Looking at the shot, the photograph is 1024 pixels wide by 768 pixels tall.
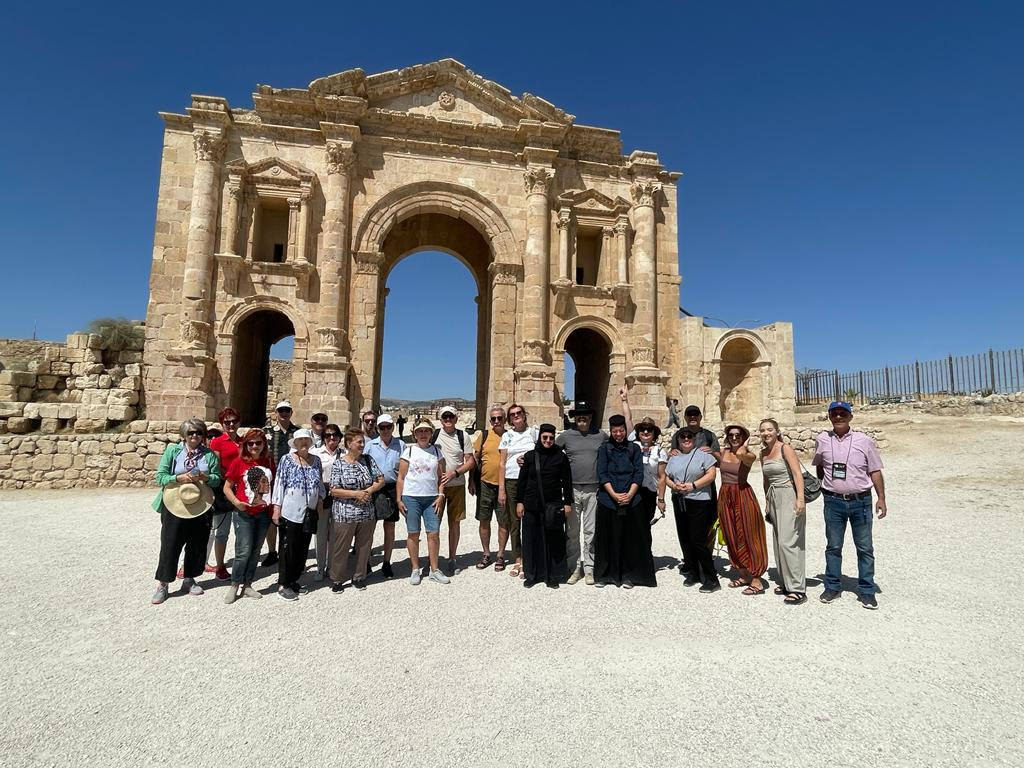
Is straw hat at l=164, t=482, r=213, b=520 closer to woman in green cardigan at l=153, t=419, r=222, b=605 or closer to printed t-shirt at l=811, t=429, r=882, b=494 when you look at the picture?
woman in green cardigan at l=153, t=419, r=222, b=605

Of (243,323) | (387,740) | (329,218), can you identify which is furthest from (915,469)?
(243,323)

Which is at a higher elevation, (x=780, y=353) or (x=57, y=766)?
(x=780, y=353)

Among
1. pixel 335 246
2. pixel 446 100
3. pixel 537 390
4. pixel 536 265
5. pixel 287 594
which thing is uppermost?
pixel 446 100

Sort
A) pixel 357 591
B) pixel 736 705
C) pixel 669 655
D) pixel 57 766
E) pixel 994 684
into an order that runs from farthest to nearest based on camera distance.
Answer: pixel 357 591 < pixel 669 655 < pixel 994 684 < pixel 736 705 < pixel 57 766

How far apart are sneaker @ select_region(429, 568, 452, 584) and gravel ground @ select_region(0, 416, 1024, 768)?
0.17m

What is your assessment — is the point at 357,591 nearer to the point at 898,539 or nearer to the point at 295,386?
the point at 898,539

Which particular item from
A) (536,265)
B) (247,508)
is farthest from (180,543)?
(536,265)

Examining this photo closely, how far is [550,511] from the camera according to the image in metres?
5.37

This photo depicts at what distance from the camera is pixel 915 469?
1203 cm

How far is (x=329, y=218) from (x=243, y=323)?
413 cm

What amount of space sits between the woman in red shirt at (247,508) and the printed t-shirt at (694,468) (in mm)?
4110

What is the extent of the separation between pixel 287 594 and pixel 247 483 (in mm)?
1114

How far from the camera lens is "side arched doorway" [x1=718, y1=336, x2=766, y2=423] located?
17125 millimetres

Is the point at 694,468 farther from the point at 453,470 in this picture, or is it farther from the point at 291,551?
the point at 291,551
